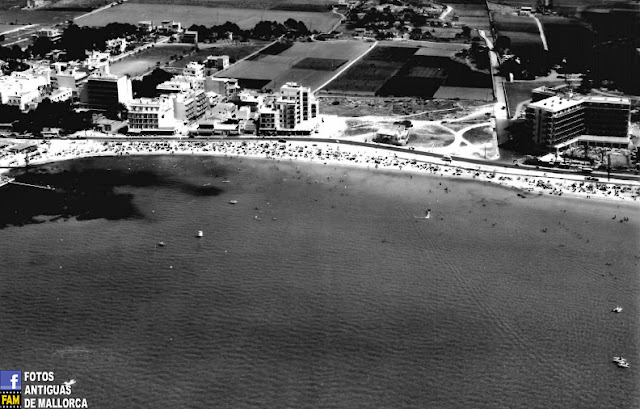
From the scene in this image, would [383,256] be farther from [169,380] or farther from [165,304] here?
[169,380]

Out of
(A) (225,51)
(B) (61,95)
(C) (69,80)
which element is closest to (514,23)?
(A) (225,51)

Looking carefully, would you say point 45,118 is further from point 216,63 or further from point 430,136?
point 430,136

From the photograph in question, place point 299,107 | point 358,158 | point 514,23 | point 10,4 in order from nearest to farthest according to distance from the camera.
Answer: point 358,158 < point 299,107 < point 514,23 < point 10,4

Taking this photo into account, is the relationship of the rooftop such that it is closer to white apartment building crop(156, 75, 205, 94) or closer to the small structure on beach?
the small structure on beach

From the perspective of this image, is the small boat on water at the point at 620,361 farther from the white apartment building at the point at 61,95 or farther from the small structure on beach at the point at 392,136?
the white apartment building at the point at 61,95

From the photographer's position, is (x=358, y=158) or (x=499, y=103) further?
(x=499, y=103)

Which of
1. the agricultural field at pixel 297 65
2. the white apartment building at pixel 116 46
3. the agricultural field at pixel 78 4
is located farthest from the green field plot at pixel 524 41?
the agricultural field at pixel 78 4

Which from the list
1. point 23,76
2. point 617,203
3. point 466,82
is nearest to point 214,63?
point 23,76

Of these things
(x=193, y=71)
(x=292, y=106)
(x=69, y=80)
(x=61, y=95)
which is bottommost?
(x=61, y=95)

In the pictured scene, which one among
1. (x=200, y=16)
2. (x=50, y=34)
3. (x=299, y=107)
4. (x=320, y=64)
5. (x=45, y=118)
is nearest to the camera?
(x=299, y=107)
